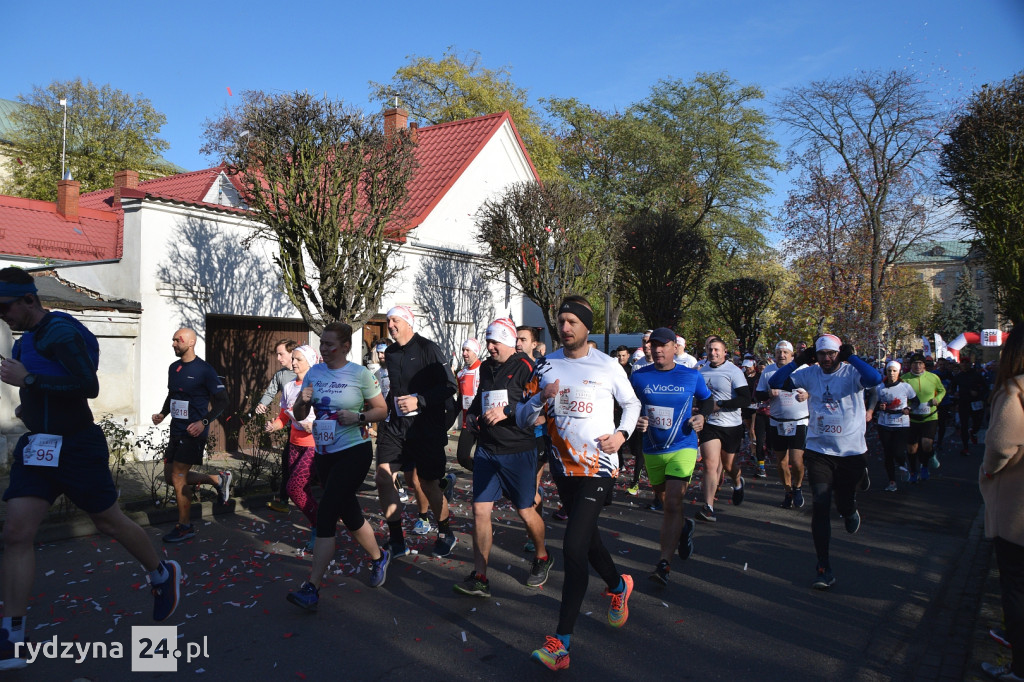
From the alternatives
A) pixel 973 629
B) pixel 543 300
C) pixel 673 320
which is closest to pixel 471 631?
pixel 973 629

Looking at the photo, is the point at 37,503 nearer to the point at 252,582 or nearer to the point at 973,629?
the point at 252,582

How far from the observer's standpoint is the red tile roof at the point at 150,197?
1399 centimetres

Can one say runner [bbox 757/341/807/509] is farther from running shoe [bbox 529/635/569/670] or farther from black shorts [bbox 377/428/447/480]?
running shoe [bbox 529/635/569/670]

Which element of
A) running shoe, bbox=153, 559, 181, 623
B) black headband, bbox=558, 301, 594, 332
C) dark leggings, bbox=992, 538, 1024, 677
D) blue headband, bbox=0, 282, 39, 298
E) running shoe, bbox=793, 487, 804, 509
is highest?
blue headband, bbox=0, 282, 39, 298

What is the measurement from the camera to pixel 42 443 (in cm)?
424

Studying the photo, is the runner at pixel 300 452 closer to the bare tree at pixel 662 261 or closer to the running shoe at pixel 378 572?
the running shoe at pixel 378 572

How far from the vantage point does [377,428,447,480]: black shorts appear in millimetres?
6547

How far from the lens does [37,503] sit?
422 centimetres

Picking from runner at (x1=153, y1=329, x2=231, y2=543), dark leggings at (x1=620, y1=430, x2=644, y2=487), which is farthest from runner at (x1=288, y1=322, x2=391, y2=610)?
dark leggings at (x1=620, y1=430, x2=644, y2=487)

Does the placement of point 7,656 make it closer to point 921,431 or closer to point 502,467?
point 502,467

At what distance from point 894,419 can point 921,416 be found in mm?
930

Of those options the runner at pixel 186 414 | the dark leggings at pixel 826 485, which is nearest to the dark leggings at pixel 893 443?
the dark leggings at pixel 826 485

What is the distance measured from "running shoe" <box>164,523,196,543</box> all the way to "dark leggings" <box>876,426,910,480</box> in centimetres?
940

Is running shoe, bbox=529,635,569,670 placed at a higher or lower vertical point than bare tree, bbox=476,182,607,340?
lower
